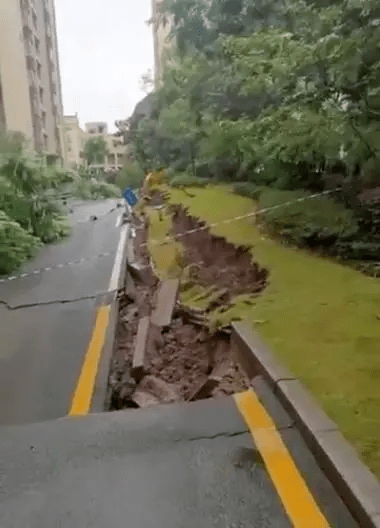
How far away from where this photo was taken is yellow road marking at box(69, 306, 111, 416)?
4945 millimetres

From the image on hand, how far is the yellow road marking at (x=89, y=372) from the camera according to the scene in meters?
4.95

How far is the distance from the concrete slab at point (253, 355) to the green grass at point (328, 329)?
90 mm

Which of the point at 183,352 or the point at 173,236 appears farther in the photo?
the point at 173,236

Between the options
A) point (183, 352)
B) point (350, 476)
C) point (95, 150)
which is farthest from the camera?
point (95, 150)

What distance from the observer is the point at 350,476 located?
2.59 metres

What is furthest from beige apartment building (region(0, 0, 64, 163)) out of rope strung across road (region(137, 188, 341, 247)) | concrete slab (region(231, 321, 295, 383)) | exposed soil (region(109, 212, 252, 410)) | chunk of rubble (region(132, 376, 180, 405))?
concrete slab (region(231, 321, 295, 383))

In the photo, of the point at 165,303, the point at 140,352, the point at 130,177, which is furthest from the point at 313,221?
the point at 130,177

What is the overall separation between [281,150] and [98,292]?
449 centimetres

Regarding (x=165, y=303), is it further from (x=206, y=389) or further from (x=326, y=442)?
(x=326, y=442)

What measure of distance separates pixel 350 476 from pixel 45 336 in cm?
564

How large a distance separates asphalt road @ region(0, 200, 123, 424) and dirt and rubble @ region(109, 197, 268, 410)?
1.67ft

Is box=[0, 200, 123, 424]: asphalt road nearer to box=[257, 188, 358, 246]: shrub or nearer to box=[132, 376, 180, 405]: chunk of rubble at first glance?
box=[132, 376, 180, 405]: chunk of rubble

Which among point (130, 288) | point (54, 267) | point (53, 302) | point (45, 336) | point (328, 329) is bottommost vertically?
point (54, 267)

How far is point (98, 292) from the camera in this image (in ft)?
34.4
